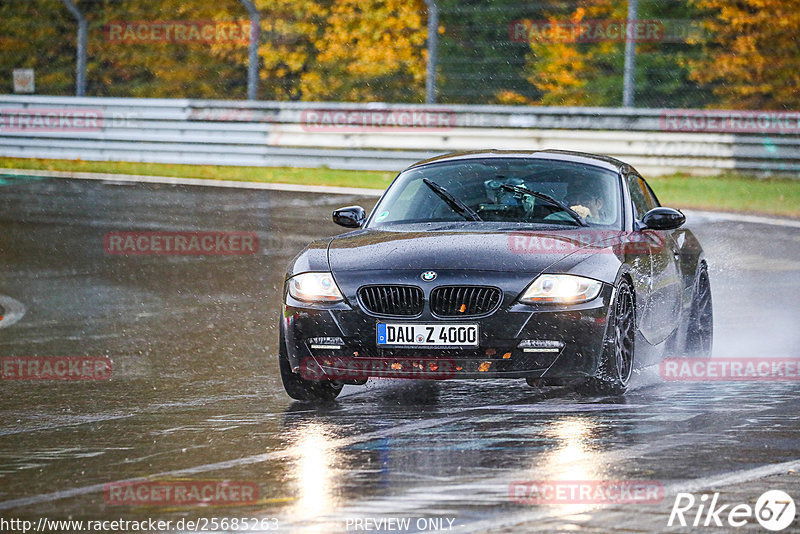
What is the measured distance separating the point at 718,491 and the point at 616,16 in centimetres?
2413

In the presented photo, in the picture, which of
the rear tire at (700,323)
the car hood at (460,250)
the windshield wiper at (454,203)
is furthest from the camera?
the rear tire at (700,323)

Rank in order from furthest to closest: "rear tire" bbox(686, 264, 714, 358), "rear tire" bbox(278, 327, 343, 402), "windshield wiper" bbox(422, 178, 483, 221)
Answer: "rear tire" bbox(686, 264, 714, 358), "windshield wiper" bbox(422, 178, 483, 221), "rear tire" bbox(278, 327, 343, 402)

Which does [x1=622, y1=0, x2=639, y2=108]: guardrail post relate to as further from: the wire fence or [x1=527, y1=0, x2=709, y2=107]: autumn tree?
[x1=527, y1=0, x2=709, y2=107]: autumn tree

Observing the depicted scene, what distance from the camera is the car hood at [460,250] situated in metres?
8.66

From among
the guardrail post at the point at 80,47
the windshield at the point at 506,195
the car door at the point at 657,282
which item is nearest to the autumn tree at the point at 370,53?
the guardrail post at the point at 80,47

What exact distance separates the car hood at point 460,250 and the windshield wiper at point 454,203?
51cm

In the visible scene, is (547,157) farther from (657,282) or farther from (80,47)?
(80,47)

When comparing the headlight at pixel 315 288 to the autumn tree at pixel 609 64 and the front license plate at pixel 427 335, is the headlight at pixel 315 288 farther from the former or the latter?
the autumn tree at pixel 609 64

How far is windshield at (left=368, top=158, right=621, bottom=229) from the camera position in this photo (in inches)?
385

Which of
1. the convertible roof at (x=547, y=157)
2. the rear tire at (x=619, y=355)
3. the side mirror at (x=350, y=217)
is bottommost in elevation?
the rear tire at (x=619, y=355)

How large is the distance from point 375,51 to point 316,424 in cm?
2219

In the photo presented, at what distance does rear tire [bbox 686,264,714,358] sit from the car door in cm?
50

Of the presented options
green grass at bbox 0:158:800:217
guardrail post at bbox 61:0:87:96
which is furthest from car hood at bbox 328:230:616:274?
guardrail post at bbox 61:0:87:96

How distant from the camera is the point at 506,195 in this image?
394 inches
